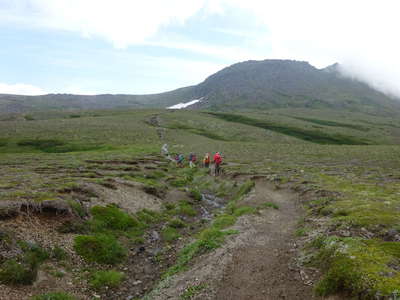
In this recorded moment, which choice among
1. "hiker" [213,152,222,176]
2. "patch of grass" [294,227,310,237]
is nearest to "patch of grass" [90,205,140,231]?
"patch of grass" [294,227,310,237]

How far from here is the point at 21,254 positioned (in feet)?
44.8

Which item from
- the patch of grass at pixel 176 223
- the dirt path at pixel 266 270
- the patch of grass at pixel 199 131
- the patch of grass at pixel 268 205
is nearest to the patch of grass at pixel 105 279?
the dirt path at pixel 266 270

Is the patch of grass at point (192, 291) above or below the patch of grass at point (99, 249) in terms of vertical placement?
above

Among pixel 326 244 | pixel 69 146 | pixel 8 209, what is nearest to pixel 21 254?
pixel 8 209

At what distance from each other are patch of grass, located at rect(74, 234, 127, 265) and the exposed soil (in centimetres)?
443

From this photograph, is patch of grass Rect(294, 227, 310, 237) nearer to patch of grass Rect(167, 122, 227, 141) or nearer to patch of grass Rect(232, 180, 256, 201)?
patch of grass Rect(232, 180, 256, 201)

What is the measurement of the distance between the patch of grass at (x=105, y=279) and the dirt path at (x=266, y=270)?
5.25 meters

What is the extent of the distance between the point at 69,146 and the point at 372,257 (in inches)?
3441

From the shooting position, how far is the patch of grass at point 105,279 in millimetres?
13859

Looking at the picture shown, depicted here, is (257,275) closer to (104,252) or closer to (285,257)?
(285,257)

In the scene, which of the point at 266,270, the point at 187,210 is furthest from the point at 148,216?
the point at 266,270

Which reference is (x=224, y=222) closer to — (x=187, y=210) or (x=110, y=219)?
(x=187, y=210)

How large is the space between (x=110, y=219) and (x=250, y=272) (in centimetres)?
1126

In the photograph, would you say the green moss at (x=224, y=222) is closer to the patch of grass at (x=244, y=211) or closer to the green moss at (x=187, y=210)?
the patch of grass at (x=244, y=211)
